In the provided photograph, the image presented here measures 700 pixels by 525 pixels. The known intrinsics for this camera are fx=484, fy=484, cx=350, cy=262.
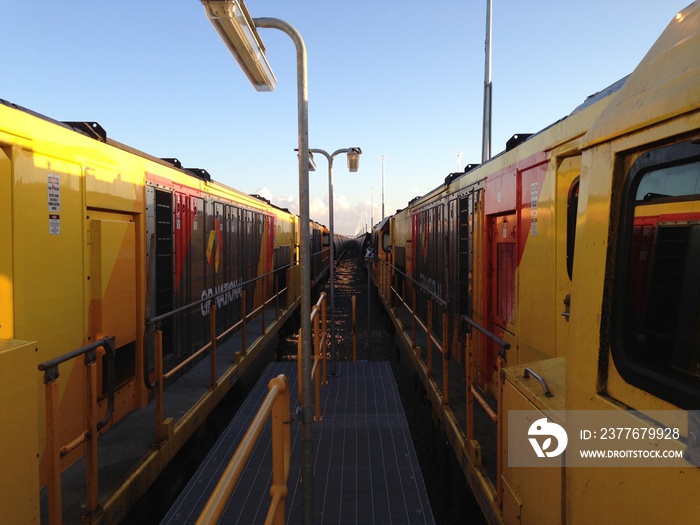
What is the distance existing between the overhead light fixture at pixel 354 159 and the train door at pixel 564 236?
519 cm

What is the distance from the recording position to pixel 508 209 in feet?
15.0

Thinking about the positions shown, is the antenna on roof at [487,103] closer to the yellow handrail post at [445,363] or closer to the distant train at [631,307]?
the yellow handrail post at [445,363]

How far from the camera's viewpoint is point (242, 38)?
8.17 feet

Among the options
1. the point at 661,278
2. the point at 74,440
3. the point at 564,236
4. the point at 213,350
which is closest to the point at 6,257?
the point at 74,440

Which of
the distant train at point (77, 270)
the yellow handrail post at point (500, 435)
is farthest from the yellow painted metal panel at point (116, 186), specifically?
the yellow handrail post at point (500, 435)

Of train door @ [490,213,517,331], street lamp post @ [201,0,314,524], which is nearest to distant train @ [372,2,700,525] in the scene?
street lamp post @ [201,0,314,524]

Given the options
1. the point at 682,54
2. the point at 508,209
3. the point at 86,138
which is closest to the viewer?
the point at 682,54

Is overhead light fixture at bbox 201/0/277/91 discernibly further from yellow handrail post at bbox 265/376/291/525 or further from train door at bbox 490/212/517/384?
train door at bbox 490/212/517/384

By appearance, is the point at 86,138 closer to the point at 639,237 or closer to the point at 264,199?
the point at 639,237

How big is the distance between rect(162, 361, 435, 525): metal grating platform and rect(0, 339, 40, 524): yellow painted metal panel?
5.23 feet

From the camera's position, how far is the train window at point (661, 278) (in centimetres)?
149

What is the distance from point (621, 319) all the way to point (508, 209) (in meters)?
2.93

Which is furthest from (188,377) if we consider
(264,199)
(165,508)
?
(264,199)

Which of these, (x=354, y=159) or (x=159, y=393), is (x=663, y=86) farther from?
(x=354, y=159)
